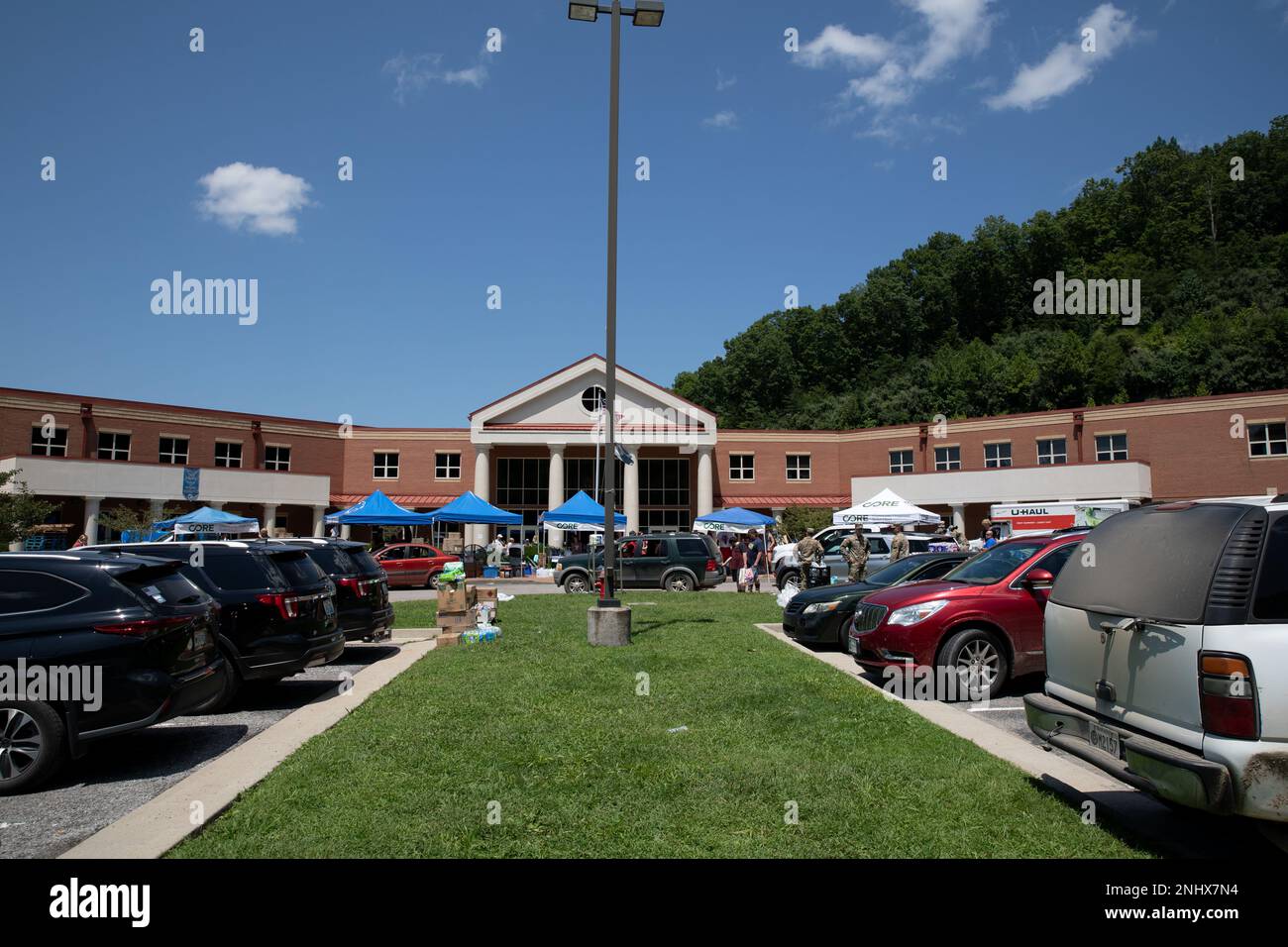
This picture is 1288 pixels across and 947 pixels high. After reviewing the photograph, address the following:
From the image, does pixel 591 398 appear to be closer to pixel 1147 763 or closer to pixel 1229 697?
pixel 1147 763

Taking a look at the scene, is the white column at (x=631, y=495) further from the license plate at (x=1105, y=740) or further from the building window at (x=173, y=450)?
the license plate at (x=1105, y=740)

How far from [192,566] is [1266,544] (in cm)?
882

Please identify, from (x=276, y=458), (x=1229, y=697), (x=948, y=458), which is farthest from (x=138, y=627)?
(x=948, y=458)

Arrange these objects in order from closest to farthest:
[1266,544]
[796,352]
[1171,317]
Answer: [1266,544]
[1171,317]
[796,352]

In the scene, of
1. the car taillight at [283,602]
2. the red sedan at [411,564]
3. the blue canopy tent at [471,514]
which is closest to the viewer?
the car taillight at [283,602]

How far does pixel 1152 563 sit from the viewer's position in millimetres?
4637

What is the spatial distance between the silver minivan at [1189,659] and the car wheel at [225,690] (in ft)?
20.7

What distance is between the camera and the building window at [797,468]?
49625 mm

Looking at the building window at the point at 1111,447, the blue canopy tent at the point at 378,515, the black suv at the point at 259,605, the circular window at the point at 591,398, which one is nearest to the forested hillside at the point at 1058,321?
the building window at the point at 1111,447

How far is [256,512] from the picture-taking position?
144ft

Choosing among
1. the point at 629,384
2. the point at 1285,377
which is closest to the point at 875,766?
the point at 629,384

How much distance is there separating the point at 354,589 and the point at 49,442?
121ft

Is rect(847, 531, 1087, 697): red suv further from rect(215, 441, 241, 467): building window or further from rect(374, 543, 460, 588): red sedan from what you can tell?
rect(215, 441, 241, 467): building window

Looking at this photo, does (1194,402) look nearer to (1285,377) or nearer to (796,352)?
(1285,377)
